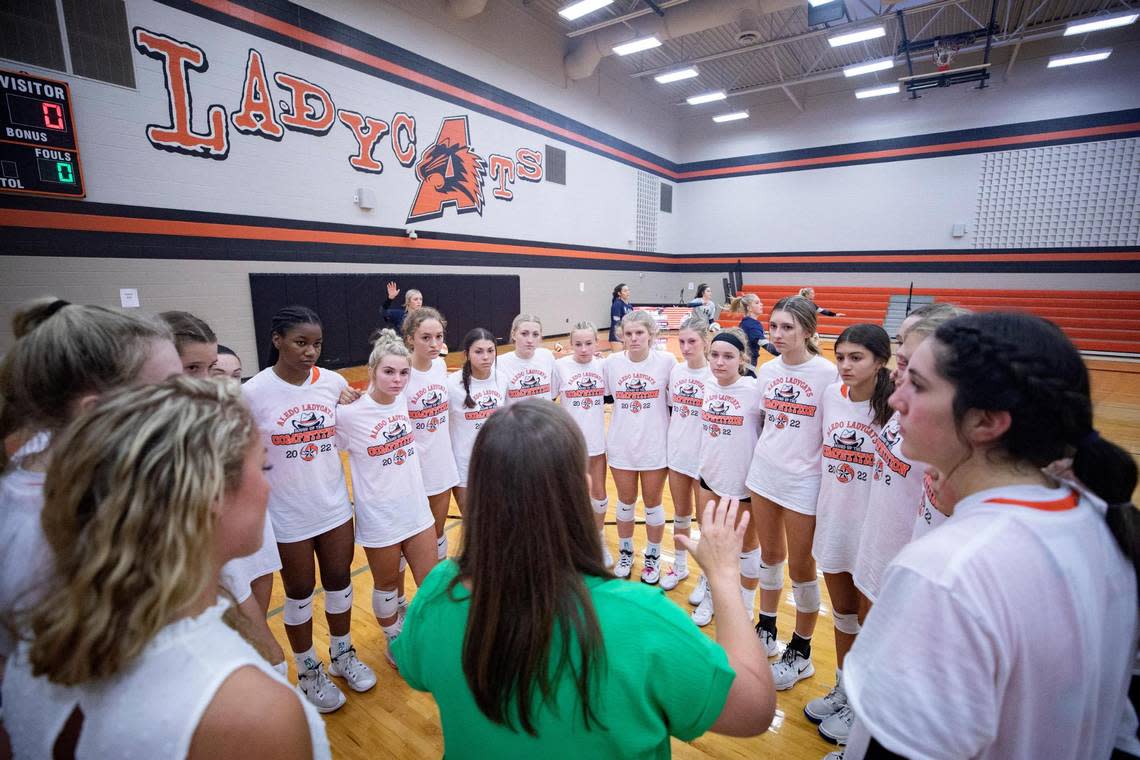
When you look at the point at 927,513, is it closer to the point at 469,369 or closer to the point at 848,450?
the point at 848,450

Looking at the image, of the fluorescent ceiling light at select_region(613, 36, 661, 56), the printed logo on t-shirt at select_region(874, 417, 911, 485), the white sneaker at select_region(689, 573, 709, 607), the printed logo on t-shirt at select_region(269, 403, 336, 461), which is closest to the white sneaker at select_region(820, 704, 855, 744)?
the white sneaker at select_region(689, 573, 709, 607)

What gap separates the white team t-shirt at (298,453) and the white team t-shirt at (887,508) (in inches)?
94.8

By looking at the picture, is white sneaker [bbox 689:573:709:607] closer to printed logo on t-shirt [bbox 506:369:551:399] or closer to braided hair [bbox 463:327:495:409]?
printed logo on t-shirt [bbox 506:369:551:399]

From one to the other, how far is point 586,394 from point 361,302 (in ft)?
19.7

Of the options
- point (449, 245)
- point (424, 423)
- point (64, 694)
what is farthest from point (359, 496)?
point (449, 245)

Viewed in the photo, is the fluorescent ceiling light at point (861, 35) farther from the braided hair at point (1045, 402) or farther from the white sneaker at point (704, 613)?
the braided hair at point (1045, 402)

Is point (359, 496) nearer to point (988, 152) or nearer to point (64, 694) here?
point (64, 694)

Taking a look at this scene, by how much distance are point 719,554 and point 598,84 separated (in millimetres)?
14713

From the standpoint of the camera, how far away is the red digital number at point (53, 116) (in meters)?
5.05

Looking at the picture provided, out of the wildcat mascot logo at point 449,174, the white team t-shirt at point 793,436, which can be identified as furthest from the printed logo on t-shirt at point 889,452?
the wildcat mascot logo at point 449,174

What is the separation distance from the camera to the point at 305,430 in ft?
7.98

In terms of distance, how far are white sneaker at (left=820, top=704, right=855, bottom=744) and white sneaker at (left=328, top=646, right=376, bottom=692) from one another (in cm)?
221

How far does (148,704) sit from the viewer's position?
2.22 feet

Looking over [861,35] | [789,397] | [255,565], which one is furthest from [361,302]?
[861,35]
